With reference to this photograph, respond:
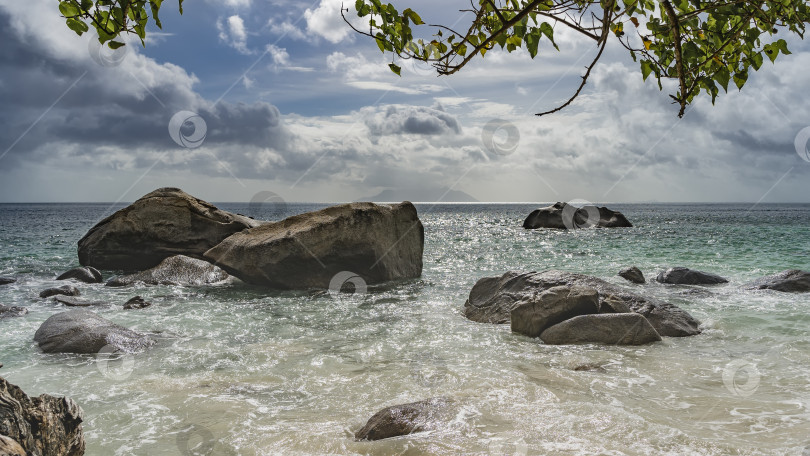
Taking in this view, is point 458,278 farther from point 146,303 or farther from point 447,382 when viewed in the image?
point 447,382

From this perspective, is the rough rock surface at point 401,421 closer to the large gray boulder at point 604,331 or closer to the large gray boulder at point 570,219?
the large gray boulder at point 604,331

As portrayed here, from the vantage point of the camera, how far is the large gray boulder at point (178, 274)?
14016mm

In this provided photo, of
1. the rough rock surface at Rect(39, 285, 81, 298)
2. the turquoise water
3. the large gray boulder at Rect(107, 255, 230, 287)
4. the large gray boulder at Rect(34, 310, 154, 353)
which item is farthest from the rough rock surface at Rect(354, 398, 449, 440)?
the large gray boulder at Rect(107, 255, 230, 287)

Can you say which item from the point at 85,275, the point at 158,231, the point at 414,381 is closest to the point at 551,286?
the point at 414,381

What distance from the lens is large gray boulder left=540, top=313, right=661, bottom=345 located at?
7836 mm

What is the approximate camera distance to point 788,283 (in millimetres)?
12789

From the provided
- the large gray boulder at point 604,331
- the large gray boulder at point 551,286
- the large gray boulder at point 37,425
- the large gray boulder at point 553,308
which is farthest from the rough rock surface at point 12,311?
the large gray boulder at point 604,331

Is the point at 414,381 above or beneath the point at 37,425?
beneath

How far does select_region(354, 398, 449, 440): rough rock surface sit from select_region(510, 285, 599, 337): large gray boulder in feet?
12.6

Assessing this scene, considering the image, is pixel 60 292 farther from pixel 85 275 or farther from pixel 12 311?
pixel 85 275

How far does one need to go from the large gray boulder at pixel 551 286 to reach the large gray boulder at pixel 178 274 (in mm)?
7461

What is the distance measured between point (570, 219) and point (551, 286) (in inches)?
1604

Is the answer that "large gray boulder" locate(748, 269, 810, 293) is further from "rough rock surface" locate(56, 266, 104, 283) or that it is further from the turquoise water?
"rough rock surface" locate(56, 266, 104, 283)

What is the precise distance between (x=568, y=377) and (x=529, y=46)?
13.9 feet
